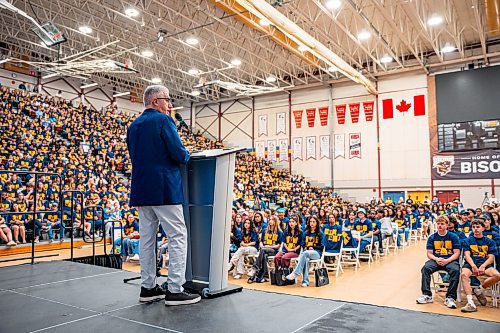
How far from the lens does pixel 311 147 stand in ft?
74.7

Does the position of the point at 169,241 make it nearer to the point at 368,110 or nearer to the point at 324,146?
the point at 368,110

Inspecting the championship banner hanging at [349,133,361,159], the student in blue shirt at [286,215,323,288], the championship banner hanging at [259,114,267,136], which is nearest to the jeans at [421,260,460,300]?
the student in blue shirt at [286,215,323,288]

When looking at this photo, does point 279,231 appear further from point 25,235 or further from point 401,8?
point 401,8

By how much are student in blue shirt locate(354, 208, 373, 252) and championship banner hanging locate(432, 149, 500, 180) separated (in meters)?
11.8

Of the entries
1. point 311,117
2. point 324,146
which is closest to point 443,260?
point 324,146

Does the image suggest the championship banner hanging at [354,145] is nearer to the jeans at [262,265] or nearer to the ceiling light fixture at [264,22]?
the ceiling light fixture at [264,22]

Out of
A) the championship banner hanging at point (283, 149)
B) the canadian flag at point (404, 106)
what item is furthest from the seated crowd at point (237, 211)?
the canadian flag at point (404, 106)

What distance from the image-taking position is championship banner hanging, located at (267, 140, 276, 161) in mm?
24156

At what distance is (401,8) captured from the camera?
13.5 metres

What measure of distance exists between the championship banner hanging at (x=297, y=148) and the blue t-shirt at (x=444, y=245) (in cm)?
1771

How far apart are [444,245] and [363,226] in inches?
138

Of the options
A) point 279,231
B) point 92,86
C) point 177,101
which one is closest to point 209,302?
point 279,231

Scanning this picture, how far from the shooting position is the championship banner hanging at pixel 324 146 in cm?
2223

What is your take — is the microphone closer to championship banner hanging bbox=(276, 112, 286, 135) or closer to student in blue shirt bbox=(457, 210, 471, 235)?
championship banner hanging bbox=(276, 112, 286, 135)
